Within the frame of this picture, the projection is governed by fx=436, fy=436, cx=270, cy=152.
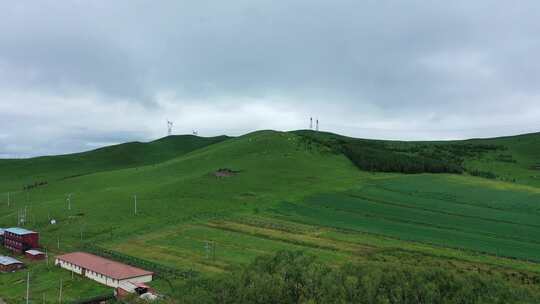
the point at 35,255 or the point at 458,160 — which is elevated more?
the point at 458,160

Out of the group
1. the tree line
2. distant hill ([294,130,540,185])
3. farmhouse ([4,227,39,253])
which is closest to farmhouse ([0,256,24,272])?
farmhouse ([4,227,39,253])

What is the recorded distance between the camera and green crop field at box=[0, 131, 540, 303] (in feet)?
176

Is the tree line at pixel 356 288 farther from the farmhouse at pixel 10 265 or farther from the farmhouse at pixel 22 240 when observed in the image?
the farmhouse at pixel 22 240

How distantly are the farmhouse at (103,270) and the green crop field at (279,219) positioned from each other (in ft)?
4.39

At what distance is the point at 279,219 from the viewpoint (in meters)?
74.5

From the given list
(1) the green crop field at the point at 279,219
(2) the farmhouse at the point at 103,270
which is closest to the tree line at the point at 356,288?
(1) the green crop field at the point at 279,219

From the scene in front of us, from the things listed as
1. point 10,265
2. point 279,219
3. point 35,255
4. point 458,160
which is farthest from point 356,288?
point 458,160

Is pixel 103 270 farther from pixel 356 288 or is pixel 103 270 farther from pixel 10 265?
pixel 356 288

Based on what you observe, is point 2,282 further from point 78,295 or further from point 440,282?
point 440,282

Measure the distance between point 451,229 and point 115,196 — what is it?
228 feet

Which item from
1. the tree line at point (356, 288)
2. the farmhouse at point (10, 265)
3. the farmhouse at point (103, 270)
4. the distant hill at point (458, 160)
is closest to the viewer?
the tree line at point (356, 288)

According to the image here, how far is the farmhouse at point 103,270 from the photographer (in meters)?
49.1

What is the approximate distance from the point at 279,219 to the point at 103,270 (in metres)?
31.5

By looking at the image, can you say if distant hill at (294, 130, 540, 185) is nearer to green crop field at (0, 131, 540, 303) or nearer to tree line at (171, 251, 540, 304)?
green crop field at (0, 131, 540, 303)
